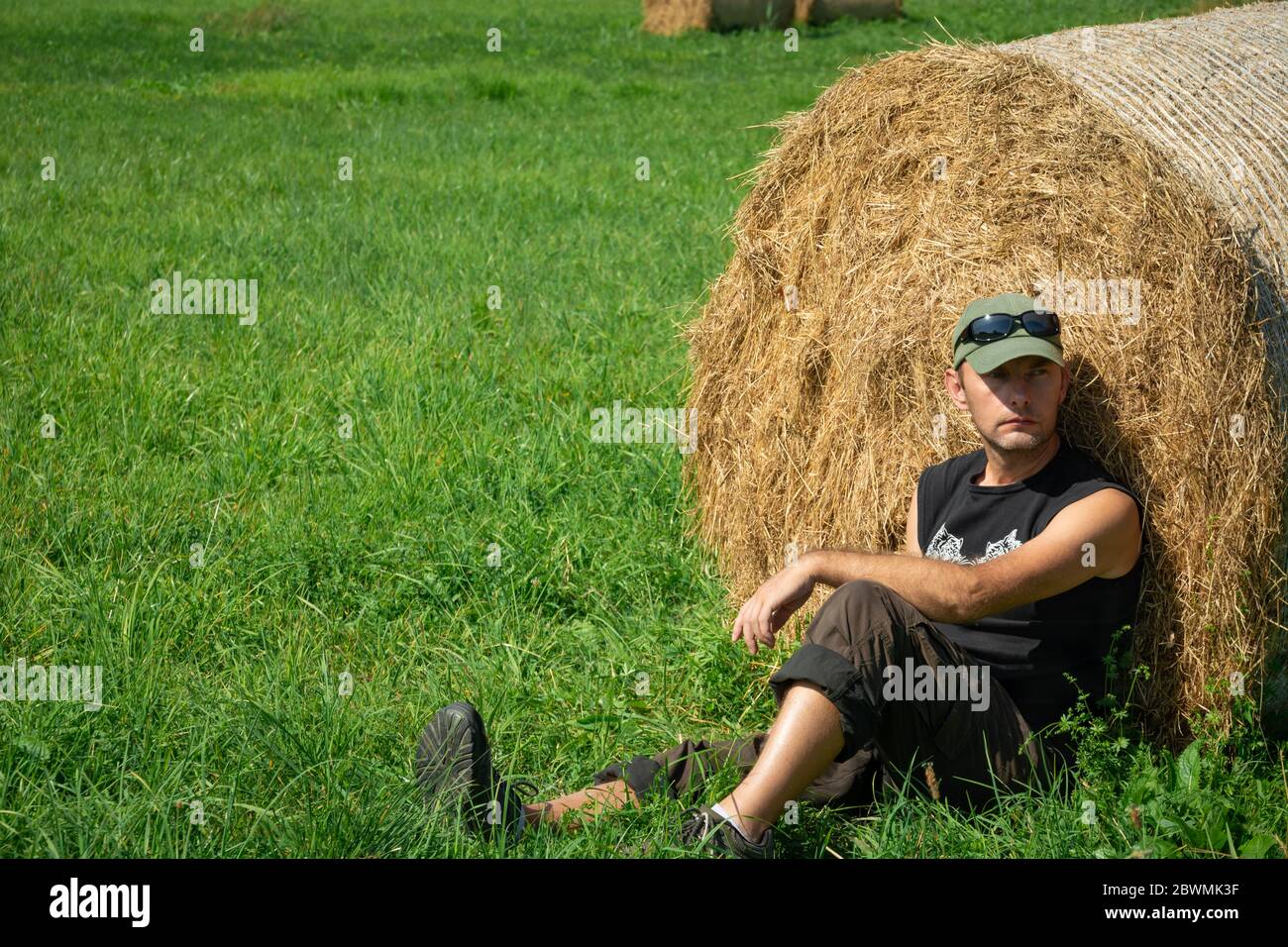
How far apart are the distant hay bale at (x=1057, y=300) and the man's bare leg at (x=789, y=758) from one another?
3.93ft

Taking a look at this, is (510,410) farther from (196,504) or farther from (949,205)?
(949,205)

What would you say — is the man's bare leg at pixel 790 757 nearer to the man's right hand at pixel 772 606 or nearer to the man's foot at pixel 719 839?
the man's foot at pixel 719 839

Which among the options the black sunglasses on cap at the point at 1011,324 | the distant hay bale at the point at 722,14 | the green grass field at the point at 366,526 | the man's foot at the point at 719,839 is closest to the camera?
the man's foot at the point at 719,839

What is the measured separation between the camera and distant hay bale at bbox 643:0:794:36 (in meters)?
28.2

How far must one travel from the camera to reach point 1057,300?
13.2 feet

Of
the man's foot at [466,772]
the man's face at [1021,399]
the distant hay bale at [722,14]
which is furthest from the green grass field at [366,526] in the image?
the distant hay bale at [722,14]

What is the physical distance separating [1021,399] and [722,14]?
26478mm

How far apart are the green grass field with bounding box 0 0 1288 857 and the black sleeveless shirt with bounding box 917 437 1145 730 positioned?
0.23m

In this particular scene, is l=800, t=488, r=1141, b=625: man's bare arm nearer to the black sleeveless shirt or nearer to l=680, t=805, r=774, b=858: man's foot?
the black sleeveless shirt

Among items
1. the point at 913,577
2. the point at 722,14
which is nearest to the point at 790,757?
the point at 913,577

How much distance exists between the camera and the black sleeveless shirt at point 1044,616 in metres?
3.78

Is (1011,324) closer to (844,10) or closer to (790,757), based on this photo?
(790,757)

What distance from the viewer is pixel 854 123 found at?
5.11 metres

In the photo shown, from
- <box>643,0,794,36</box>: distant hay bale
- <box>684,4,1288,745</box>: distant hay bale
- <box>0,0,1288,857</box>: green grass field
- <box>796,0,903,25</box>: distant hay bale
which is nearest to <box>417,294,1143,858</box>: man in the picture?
<box>0,0,1288,857</box>: green grass field
